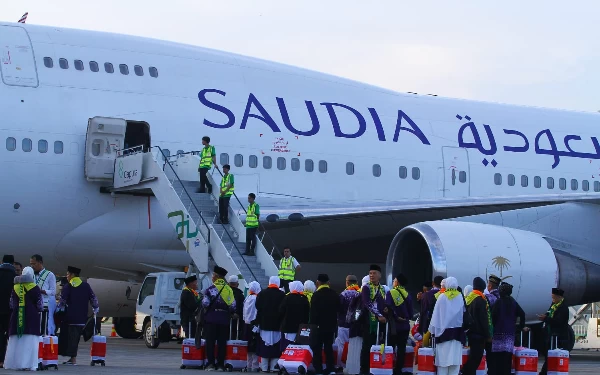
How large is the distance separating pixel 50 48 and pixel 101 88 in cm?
108

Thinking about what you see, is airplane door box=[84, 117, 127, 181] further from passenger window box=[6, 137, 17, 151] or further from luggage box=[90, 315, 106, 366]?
luggage box=[90, 315, 106, 366]

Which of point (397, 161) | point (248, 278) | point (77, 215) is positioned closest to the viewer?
point (248, 278)

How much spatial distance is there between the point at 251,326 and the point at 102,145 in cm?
550

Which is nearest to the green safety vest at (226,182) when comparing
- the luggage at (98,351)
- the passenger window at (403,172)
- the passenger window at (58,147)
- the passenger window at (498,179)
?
the passenger window at (58,147)

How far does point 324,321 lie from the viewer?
12.9 m

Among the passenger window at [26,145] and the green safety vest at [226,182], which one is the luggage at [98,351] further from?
the passenger window at [26,145]

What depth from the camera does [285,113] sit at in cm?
1983

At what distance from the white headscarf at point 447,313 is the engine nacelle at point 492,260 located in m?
3.80

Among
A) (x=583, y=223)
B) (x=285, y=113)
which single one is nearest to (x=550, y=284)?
(x=583, y=223)

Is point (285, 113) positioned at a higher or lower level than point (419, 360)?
higher

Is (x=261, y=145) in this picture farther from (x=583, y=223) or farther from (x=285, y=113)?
(x=583, y=223)

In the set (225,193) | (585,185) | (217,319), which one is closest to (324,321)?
(217,319)

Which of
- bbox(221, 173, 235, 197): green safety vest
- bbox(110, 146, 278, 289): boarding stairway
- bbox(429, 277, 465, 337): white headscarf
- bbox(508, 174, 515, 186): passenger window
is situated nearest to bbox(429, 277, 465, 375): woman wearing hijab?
bbox(429, 277, 465, 337): white headscarf

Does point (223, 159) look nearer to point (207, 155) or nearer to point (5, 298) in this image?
point (207, 155)
